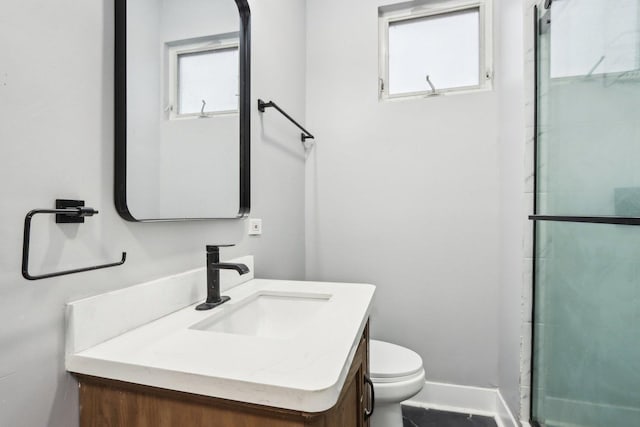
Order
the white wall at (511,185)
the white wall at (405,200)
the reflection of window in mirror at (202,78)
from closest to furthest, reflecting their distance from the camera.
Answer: the reflection of window in mirror at (202,78), the white wall at (511,185), the white wall at (405,200)

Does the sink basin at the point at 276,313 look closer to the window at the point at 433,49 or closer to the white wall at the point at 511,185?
the white wall at the point at 511,185

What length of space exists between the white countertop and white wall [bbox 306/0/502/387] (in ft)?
3.82

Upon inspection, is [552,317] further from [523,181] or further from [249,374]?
[249,374]

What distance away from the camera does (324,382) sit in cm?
51

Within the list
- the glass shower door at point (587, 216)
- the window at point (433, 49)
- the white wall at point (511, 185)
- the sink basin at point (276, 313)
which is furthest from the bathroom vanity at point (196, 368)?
the window at point (433, 49)

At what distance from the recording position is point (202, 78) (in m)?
1.06

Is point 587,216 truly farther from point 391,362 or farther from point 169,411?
point 169,411

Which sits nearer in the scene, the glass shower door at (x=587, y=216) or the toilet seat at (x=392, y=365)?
the glass shower door at (x=587, y=216)

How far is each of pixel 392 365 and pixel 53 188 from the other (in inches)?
52.6

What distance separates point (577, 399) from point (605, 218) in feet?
2.33

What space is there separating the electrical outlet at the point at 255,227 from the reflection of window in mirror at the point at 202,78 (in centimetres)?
46

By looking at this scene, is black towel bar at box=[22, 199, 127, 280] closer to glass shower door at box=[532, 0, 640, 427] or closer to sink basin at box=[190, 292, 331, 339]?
sink basin at box=[190, 292, 331, 339]

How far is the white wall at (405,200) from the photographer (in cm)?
178

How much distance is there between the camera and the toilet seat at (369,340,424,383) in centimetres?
132
